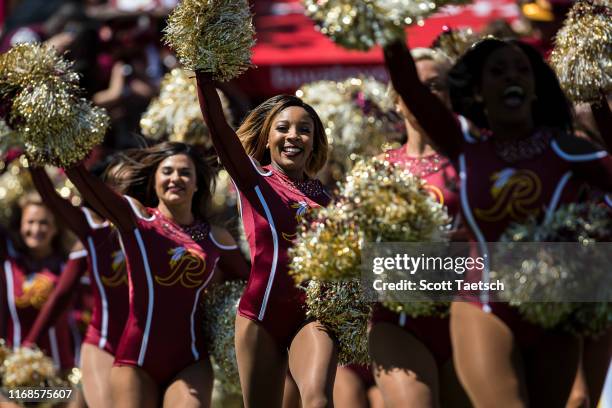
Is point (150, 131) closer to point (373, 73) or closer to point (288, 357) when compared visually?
point (288, 357)

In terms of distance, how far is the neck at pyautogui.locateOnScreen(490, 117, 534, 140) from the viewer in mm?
4500

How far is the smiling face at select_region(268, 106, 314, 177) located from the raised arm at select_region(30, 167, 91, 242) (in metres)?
1.26

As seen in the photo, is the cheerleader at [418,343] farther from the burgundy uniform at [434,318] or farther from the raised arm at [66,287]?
the raised arm at [66,287]

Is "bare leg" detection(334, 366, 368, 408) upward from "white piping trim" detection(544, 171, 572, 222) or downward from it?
downward

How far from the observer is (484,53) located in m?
4.63

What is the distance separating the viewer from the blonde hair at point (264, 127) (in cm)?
545

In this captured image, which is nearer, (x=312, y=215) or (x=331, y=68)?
(x=312, y=215)

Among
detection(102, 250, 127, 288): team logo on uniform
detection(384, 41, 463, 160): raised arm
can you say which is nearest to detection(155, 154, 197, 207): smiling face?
detection(102, 250, 127, 288): team logo on uniform

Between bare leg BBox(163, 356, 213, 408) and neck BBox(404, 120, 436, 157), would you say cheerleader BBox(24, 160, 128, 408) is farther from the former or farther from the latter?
neck BBox(404, 120, 436, 157)

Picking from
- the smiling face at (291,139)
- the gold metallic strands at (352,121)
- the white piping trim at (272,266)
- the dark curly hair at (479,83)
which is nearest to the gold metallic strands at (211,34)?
the smiling face at (291,139)

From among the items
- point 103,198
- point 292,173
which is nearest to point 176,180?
point 103,198

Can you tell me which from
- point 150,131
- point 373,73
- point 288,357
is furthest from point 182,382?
point 373,73

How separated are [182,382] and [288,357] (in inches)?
28.1

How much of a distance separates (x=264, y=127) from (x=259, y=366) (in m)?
1.10
